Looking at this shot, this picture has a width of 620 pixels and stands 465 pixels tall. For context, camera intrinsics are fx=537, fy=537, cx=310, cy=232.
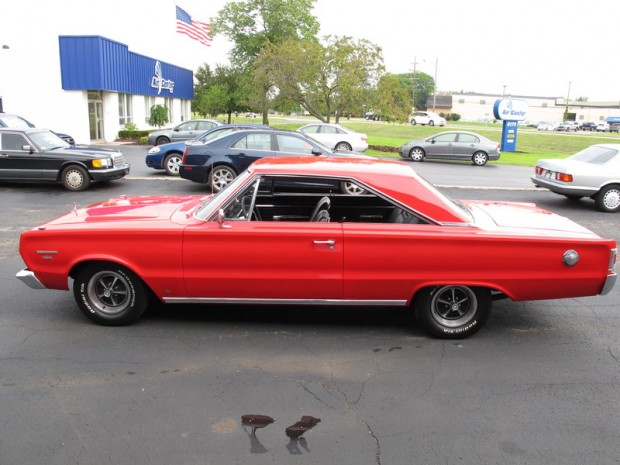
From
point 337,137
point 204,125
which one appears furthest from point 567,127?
point 204,125

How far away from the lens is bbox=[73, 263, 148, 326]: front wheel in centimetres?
464

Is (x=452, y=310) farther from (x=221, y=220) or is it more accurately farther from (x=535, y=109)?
(x=535, y=109)

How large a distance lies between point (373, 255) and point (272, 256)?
83 centimetres

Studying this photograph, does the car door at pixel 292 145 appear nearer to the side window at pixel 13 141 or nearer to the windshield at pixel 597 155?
the side window at pixel 13 141

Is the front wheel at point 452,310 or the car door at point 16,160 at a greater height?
the car door at point 16,160

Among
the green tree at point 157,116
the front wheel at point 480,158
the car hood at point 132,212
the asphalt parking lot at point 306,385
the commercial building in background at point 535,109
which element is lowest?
the asphalt parking lot at point 306,385

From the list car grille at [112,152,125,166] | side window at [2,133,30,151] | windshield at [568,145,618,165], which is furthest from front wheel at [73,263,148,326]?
windshield at [568,145,618,165]

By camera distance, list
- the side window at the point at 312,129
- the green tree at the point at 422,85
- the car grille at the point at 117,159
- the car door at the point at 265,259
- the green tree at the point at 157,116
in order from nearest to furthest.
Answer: the car door at the point at 265,259 → the car grille at the point at 117,159 → the side window at the point at 312,129 → the green tree at the point at 157,116 → the green tree at the point at 422,85

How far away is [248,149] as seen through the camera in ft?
39.1

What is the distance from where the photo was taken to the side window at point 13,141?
480 inches

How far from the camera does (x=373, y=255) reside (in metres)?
4.41

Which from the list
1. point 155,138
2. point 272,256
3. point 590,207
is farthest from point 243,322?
point 155,138

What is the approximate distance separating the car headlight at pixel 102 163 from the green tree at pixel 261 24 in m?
37.5

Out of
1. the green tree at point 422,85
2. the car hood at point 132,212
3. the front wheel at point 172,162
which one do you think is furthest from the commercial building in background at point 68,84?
the green tree at point 422,85
